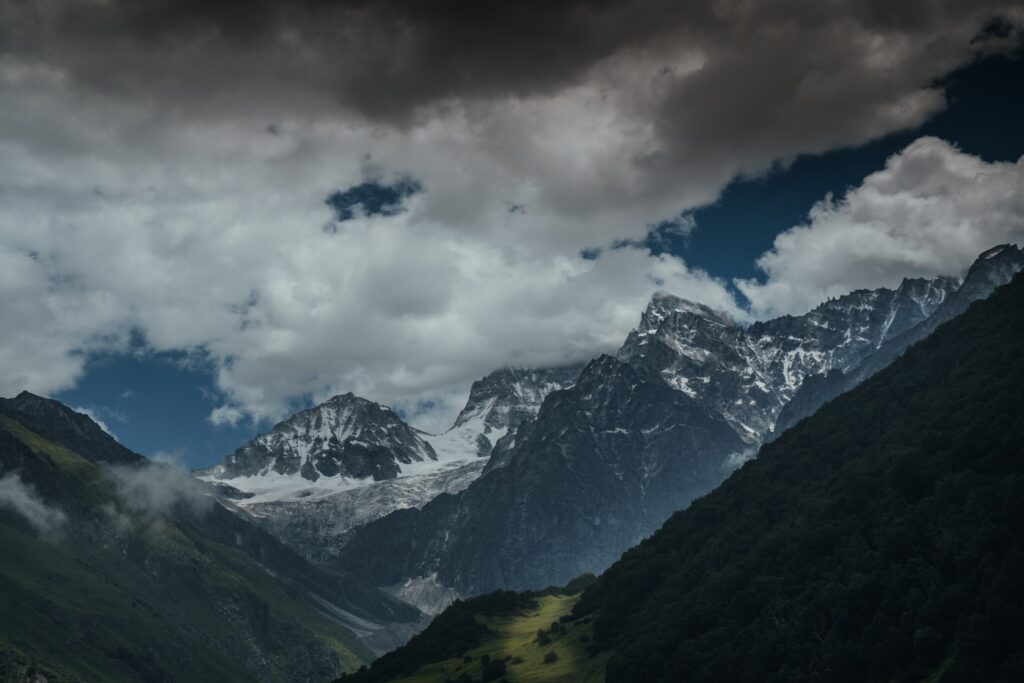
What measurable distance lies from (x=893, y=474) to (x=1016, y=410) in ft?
88.5

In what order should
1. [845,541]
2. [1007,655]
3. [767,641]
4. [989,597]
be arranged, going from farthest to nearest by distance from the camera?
[845,541], [767,641], [989,597], [1007,655]

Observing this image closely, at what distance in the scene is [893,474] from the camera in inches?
7854

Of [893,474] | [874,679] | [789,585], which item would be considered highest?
[893,474]

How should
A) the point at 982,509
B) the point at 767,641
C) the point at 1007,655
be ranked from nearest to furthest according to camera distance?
the point at 1007,655 < the point at 982,509 < the point at 767,641

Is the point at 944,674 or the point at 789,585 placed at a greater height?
the point at 789,585

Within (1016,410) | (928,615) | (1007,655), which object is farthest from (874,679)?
(1016,410)

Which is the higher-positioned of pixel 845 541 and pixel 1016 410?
pixel 1016 410

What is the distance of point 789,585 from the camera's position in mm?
A: 198250

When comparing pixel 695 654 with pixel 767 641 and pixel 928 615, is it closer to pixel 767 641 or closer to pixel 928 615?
pixel 767 641

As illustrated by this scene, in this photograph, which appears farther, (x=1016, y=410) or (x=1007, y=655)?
(x=1016, y=410)

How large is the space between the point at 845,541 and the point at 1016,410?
4220 cm

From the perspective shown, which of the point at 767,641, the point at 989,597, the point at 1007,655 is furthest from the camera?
the point at 767,641

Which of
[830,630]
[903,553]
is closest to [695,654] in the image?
[830,630]

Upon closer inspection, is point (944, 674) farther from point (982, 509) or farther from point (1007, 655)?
point (982, 509)
